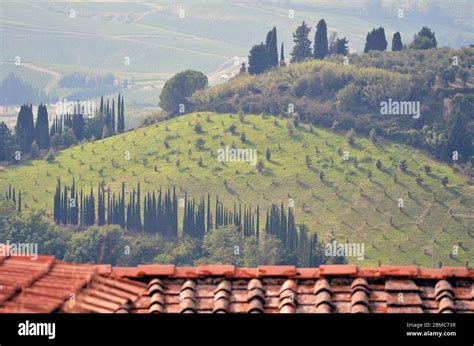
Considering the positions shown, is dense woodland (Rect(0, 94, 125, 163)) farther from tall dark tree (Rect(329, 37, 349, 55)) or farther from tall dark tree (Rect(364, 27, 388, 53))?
tall dark tree (Rect(364, 27, 388, 53))

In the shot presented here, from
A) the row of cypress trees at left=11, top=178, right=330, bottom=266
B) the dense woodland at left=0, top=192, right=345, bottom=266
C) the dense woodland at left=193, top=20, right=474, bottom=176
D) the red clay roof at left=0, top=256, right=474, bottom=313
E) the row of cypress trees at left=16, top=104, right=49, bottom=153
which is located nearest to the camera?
the red clay roof at left=0, top=256, right=474, bottom=313

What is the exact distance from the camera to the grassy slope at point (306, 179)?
13000 centimetres

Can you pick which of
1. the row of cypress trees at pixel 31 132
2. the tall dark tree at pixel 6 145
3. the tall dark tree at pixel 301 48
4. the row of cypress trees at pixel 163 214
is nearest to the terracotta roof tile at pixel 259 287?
the row of cypress trees at pixel 163 214

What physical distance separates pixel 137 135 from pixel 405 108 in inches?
1213

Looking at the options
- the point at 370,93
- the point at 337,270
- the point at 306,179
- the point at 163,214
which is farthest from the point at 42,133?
the point at 337,270

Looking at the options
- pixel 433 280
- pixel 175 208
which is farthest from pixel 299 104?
pixel 433 280

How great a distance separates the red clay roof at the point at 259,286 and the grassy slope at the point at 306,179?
11129cm

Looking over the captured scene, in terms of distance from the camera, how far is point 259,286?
10.5 meters

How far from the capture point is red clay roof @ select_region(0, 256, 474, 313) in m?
10.1

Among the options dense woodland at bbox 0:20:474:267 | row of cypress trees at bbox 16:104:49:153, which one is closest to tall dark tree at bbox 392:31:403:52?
dense woodland at bbox 0:20:474:267

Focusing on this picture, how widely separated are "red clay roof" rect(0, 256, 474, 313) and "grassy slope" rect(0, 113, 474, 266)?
11129 centimetres

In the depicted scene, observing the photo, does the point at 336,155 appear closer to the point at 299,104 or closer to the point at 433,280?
the point at 299,104

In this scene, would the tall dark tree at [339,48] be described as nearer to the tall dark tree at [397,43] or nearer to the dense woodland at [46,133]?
Result: the tall dark tree at [397,43]

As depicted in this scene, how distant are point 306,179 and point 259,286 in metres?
136
